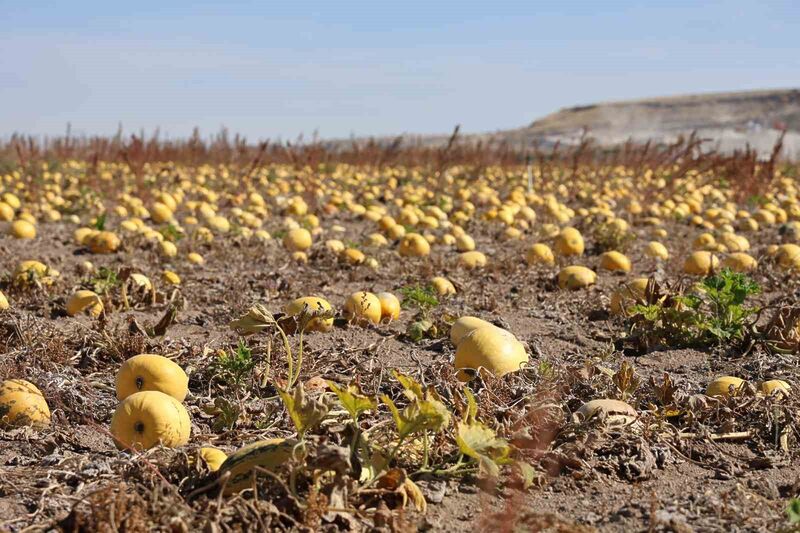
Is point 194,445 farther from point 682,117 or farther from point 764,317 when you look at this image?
point 682,117

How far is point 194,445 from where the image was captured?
3436mm

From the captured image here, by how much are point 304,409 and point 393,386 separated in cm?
162

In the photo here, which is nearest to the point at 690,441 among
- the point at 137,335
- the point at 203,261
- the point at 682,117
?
the point at 137,335

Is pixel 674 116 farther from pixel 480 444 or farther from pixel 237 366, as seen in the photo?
pixel 480 444

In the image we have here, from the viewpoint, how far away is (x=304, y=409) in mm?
2779

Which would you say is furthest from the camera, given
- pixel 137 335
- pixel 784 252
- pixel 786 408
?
pixel 784 252

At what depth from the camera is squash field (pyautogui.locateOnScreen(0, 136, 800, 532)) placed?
2.86 meters

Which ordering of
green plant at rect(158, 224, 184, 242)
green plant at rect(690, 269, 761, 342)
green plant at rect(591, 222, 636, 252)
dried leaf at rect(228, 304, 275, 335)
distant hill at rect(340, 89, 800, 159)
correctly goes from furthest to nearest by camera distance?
1. distant hill at rect(340, 89, 800, 159)
2. green plant at rect(158, 224, 184, 242)
3. green plant at rect(591, 222, 636, 252)
4. green plant at rect(690, 269, 761, 342)
5. dried leaf at rect(228, 304, 275, 335)

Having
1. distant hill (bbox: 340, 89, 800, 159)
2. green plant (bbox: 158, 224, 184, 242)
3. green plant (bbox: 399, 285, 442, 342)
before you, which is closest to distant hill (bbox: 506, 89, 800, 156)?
distant hill (bbox: 340, 89, 800, 159)

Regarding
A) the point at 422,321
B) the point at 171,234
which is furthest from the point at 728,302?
the point at 171,234

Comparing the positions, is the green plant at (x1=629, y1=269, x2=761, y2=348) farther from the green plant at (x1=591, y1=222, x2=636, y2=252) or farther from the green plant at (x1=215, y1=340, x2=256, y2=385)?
the green plant at (x1=591, y1=222, x2=636, y2=252)

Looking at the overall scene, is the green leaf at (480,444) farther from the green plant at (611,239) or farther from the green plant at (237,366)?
the green plant at (611,239)

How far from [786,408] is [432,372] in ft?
5.62

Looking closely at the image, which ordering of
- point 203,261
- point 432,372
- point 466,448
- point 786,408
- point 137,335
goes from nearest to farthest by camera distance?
point 466,448 → point 786,408 → point 432,372 → point 137,335 → point 203,261
